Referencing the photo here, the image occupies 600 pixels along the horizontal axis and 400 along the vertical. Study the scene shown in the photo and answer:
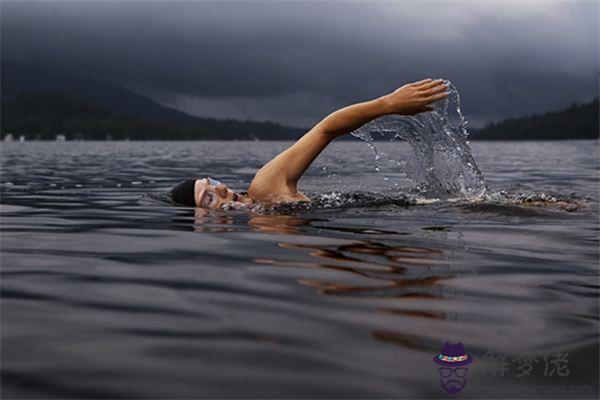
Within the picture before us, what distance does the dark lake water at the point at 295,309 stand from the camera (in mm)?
2611

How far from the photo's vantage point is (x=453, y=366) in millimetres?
2734

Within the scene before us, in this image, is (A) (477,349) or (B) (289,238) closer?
(A) (477,349)

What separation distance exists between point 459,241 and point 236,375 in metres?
3.76

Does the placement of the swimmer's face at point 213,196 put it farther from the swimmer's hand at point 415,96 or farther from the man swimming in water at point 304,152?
the swimmer's hand at point 415,96

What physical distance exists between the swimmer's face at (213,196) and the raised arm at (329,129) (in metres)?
0.25

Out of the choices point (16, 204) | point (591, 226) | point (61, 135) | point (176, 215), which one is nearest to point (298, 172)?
point (176, 215)

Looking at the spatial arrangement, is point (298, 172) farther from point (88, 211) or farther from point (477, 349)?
point (477, 349)

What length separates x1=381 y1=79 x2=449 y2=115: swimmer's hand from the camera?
7.49 metres

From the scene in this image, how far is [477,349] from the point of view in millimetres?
2945

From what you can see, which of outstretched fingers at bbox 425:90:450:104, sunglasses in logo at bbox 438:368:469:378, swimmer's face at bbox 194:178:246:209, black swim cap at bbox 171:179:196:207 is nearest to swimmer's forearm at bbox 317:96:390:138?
outstretched fingers at bbox 425:90:450:104

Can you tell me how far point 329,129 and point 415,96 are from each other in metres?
1.16

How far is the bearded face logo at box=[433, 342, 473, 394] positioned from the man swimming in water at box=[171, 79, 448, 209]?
16.2 ft

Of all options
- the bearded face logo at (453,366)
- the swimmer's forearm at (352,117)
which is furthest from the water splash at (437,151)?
the bearded face logo at (453,366)

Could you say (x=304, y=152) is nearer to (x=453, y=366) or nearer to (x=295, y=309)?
(x=295, y=309)
